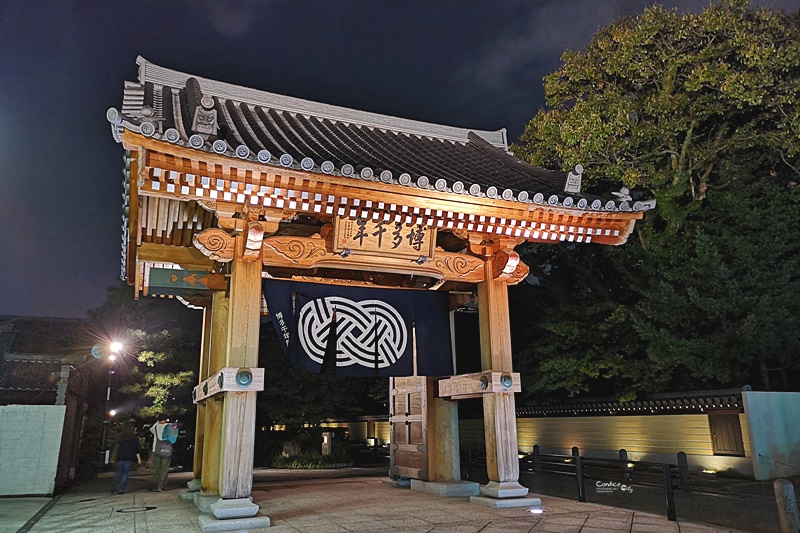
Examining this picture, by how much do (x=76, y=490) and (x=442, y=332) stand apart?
920 cm

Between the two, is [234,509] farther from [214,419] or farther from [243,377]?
[214,419]

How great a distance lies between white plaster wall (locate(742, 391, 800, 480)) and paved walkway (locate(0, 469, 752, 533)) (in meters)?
5.92

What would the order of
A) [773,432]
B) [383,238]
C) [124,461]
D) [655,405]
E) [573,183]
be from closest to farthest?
[383,238], [573,183], [124,461], [773,432], [655,405]

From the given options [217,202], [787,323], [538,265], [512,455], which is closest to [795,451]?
[787,323]

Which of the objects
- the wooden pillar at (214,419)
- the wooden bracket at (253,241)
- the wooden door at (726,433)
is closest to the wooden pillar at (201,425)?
the wooden pillar at (214,419)

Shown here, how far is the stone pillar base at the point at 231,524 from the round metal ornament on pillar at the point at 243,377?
1448 mm

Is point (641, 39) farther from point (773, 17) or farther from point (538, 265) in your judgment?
point (538, 265)

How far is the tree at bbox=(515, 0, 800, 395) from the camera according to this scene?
10461mm

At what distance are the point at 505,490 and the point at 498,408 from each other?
1.08m

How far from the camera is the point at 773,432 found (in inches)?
452

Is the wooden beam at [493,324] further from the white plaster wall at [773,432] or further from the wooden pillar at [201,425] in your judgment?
the white plaster wall at [773,432]

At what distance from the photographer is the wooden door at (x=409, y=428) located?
9156 millimetres

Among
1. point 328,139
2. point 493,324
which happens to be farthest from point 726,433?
point 328,139

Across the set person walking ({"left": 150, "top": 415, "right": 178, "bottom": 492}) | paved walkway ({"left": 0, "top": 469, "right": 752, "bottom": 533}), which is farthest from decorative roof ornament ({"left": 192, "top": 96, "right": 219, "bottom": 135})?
person walking ({"left": 150, "top": 415, "right": 178, "bottom": 492})
